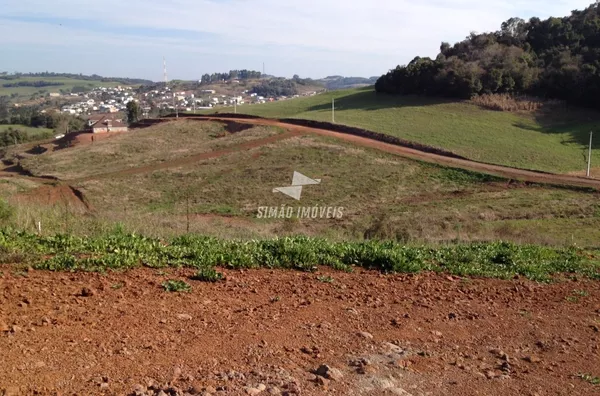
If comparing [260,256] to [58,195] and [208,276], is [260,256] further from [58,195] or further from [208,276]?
[58,195]

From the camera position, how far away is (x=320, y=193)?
73.5 feet

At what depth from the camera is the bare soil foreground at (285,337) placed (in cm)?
322

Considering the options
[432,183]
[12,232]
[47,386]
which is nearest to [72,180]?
[432,183]

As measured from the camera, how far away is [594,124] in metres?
34.3

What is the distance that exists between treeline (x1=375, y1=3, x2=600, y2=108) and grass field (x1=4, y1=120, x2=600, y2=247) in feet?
53.7

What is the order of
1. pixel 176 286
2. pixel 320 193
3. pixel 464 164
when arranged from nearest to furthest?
pixel 176 286 → pixel 320 193 → pixel 464 164

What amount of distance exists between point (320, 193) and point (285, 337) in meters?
18.5

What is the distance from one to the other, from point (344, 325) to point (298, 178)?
20.1 meters

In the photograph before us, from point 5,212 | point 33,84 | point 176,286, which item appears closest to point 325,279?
point 176,286

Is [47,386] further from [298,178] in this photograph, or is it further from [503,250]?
[298,178]

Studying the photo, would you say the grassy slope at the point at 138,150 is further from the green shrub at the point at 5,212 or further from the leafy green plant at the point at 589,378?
the leafy green plant at the point at 589,378

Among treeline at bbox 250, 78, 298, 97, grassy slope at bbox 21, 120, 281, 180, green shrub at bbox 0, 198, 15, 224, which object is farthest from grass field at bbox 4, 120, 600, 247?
treeline at bbox 250, 78, 298, 97

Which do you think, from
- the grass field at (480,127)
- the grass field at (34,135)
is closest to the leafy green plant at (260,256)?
the grass field at (480,127)

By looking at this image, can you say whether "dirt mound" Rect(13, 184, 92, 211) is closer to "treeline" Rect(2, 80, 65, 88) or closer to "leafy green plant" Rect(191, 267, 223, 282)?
"leafy green plant" Rect(191, 267, 223, 282)
